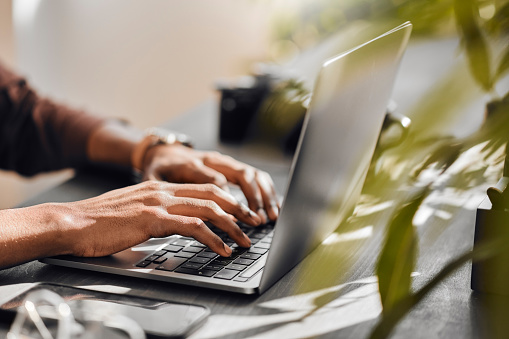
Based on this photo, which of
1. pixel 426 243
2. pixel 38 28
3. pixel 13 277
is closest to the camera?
pixel 13 277

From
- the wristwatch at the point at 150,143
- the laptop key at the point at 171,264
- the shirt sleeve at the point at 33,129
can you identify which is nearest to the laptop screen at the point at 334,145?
the laptop key at the point at 171,264

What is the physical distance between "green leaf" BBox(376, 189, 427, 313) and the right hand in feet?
1.12

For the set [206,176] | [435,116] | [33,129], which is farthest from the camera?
[33,129]

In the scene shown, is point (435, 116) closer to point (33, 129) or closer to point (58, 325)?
point (58, 325)

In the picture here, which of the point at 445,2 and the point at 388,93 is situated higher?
the point at 445,2

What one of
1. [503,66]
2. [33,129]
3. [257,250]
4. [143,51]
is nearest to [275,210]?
[257,250]

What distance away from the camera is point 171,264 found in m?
0.61

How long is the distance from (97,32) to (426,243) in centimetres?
280

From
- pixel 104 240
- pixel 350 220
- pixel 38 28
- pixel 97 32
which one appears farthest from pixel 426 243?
pixel 97 32

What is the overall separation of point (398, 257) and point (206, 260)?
349 millimetres

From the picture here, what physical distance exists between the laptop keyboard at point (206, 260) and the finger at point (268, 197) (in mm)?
97

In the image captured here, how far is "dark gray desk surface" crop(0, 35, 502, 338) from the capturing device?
496 mm

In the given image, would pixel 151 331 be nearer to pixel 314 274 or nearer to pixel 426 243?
pixel 314 274

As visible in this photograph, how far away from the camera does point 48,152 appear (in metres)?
1.24
